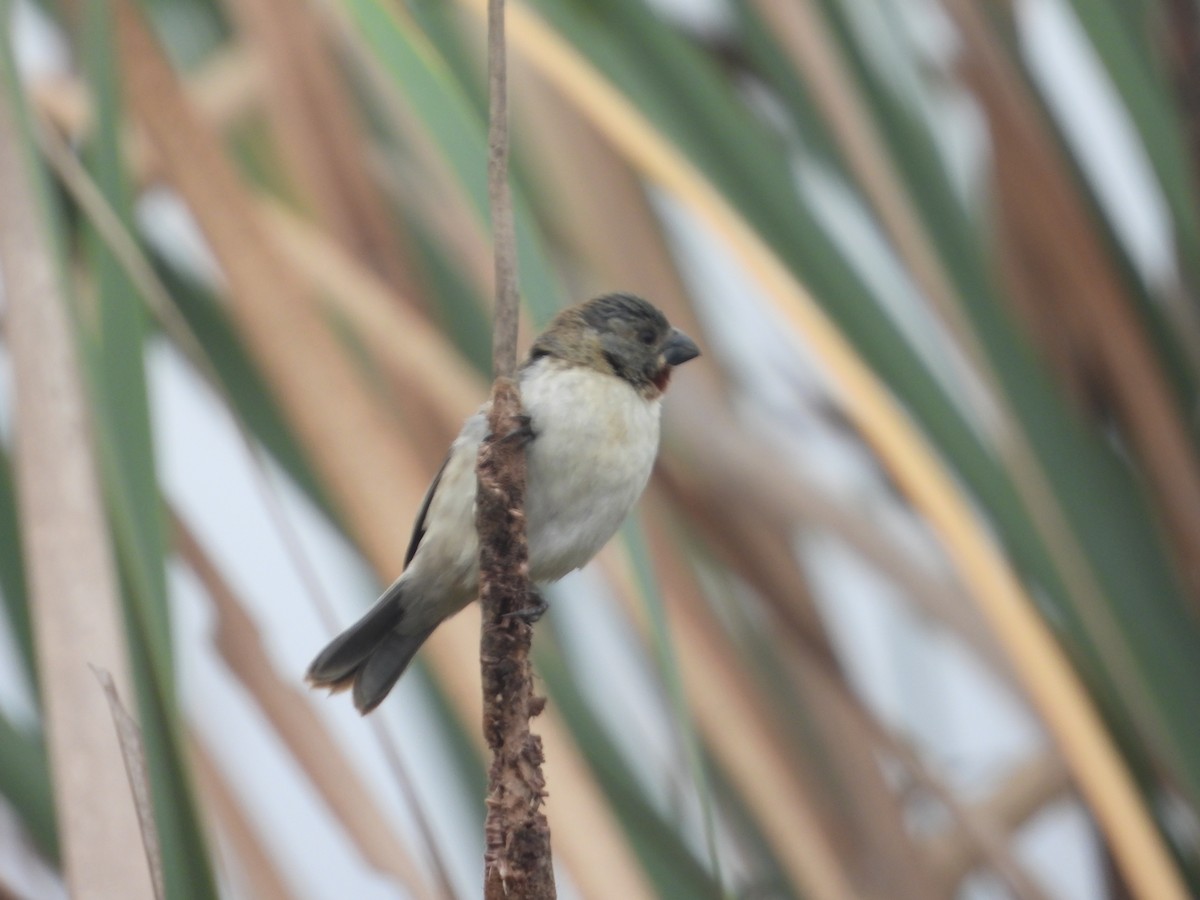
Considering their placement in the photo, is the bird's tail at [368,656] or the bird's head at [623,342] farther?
the bird's head at [623,342]

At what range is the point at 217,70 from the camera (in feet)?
8.77

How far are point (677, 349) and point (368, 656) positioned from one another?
2.28 ft

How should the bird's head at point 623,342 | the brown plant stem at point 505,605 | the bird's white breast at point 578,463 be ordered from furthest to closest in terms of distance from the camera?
1. the bird's head at point 623,342
2. the bird's white breast at point 578,463
3. the brown plant stem at point 505,605

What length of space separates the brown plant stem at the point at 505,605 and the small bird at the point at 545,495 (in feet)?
2.23

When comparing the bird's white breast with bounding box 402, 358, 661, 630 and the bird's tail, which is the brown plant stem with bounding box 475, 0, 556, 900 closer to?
the bird's white breast with bounding box 402, 358, 661, 630

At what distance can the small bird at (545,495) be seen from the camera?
7.11 feet

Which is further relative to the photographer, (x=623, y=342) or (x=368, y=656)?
(x=623, y=342)

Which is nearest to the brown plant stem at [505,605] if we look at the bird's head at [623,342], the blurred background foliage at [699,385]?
the blurred background foliage at [699,385]

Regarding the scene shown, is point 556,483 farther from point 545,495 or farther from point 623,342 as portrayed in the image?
point 623,342

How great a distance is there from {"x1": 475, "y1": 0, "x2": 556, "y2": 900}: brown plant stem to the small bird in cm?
68

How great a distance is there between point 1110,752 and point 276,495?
3.20 ft

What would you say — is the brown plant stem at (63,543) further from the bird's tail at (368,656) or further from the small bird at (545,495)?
→ the bird's tail at (368,656)

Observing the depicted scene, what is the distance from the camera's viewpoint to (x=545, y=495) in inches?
85.6

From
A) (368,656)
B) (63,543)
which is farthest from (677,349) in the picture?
(63,543)
